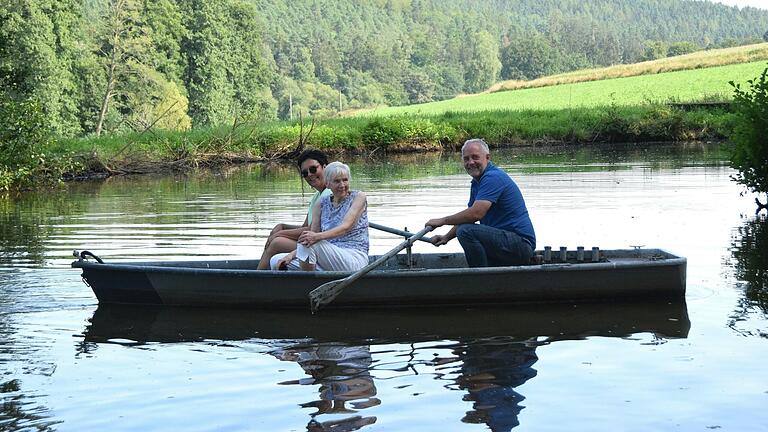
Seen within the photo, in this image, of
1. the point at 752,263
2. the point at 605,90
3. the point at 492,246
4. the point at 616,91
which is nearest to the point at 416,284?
the point at 492,246

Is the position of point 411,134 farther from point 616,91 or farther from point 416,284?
point 416,284

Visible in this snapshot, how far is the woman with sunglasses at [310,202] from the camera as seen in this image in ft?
30.1

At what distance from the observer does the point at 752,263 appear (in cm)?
1110

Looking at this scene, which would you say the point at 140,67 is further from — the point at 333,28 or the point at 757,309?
the point at 333,28

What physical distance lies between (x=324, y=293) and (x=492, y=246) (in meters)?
1.50

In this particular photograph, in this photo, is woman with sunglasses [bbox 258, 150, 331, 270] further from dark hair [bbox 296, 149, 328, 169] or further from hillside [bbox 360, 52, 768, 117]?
hillside [bbox 360, 52, 768, 117]

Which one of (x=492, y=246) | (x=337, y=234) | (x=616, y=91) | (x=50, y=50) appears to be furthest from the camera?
(x=616, y=91)

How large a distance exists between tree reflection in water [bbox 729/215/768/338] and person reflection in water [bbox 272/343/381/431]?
2.90 metres

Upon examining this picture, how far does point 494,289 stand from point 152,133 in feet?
77.7

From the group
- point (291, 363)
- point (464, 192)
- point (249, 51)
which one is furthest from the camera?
point (249, 51)

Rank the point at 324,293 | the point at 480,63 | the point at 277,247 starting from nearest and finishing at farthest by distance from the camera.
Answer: the point at 324,293, the point at 277,247, the point at 480,63

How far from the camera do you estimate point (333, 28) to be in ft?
598

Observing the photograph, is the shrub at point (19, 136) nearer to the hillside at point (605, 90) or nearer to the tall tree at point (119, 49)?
the hillside at point (605, 90)

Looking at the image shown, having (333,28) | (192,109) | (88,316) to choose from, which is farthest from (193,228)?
(333,28)
